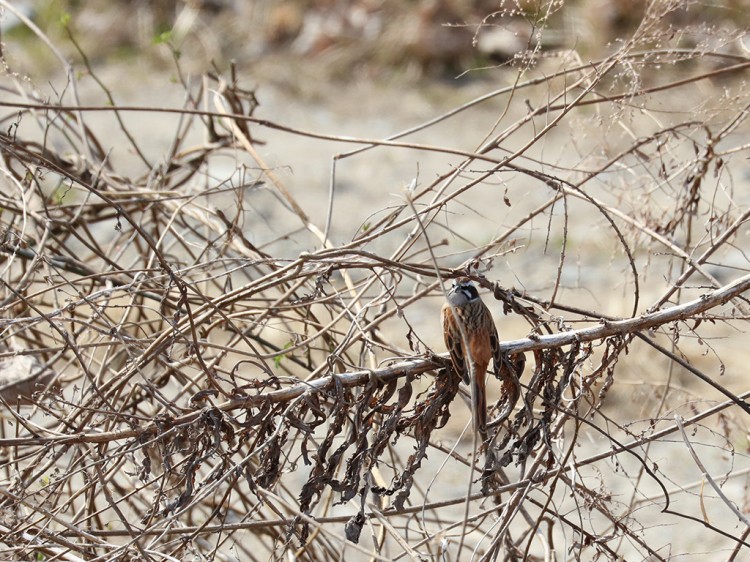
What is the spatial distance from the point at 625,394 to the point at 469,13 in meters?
6.36

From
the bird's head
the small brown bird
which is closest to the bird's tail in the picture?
the small brown bird

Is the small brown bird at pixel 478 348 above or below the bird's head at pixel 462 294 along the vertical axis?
below

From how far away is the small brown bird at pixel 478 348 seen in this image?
2189 mm

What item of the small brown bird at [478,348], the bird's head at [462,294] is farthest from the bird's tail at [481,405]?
the bird's head at [462,294]

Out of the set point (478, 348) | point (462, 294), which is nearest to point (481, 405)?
point (478, 348)

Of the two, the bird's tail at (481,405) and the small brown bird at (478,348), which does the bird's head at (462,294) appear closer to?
the small brown bird at (478,348)

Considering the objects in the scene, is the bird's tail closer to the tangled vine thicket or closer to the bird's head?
the tangled vine thicket

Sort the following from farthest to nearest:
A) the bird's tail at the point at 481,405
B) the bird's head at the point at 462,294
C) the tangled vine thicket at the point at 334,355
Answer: the bird's head at the point at 462,294 → the bird's tail at the point at 481,405 → the tangled vine thicket at the point at 334,355

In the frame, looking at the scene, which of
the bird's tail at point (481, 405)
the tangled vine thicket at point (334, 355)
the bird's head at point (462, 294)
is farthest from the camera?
the bird's head at point (462, 294)

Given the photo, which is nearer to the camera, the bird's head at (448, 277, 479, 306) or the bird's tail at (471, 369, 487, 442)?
the bird's tail at (471, 369, 487, 442)

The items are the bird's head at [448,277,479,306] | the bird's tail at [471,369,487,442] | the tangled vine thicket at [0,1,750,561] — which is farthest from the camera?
the bird's head at [448,277,479,306]

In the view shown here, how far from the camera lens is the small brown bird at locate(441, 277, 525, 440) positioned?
219 cm

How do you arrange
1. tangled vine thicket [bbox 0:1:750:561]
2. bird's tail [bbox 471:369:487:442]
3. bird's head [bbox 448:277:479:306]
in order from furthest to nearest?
bird's head [bbox 448:277:479:306] < bird's tail [bbox 471:369:487:442] < tangled vine thicket [bbox 0:1:750:561]

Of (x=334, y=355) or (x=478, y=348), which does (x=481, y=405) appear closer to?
(x=478, y=348)
